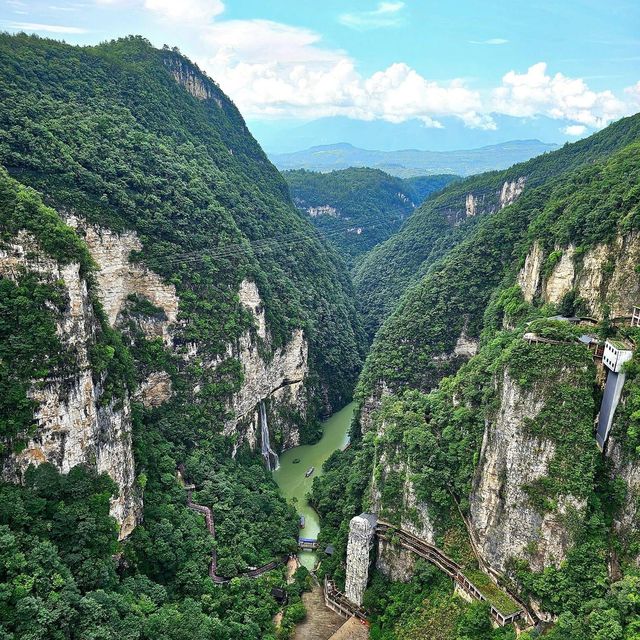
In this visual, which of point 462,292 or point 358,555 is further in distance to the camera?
point 462,292

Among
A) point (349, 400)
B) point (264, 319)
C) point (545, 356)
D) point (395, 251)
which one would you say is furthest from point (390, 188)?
point (545, 356)

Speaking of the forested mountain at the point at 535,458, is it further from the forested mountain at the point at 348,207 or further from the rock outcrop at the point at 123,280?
the forested mountain at the point at 348,207

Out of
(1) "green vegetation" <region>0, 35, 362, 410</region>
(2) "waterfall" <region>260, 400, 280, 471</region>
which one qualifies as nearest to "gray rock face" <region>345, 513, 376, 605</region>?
(1) "green vegetation" <region>0, 35, 362, 410</region>

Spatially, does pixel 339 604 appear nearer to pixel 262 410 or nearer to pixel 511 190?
pixel 262 410

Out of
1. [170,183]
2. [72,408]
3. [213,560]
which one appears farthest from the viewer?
[170,183]

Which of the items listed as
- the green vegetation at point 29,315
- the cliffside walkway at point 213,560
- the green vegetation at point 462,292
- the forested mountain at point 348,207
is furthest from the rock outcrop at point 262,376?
the forested mountain at point 348,207

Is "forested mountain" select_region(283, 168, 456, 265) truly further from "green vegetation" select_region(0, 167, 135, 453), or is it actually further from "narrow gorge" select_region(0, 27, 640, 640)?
"green vegetation" select_region(0, 167, 135, 453)

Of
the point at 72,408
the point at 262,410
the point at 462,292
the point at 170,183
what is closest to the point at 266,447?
the point at 262,410
